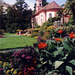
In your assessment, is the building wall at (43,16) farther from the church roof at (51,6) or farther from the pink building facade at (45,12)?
the church roof at (51,6)

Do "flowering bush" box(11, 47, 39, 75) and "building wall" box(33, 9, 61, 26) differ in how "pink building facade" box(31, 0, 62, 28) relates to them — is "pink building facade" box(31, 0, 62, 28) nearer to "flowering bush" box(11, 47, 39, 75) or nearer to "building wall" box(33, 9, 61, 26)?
"building wall" box(33, 9, 61, 26)

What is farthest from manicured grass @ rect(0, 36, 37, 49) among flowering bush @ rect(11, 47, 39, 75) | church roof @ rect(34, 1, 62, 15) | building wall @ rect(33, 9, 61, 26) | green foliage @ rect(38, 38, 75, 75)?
green foliage @ rect(38, 38, 75, 75)

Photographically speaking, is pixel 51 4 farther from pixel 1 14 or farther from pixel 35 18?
pixel 1 14

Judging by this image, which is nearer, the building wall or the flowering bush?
the flowering bush

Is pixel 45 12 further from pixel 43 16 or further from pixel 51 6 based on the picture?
pixel 51 6

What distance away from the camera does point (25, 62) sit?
2416 mm

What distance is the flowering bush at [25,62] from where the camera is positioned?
2293 millimetres

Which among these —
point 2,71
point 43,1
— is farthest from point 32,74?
point 43,1

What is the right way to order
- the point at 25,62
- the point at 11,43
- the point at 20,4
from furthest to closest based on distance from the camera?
the point at 11,43 → the point at 20,4 → the point at 25,62

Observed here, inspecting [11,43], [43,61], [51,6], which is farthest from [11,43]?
[43,61]

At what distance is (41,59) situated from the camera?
7.86ft

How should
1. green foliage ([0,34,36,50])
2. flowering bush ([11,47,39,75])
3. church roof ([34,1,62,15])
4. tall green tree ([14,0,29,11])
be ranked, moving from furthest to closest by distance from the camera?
green foliage ([0,34,36,50]), church roof ([34,1,62,15]), tall green tree ([14,0,29,11]), flowering bush ([11,47,39,75])

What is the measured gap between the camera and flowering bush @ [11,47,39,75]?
229 centimetres

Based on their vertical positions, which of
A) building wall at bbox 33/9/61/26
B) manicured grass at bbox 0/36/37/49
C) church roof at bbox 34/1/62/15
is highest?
church roof at bbox 34/1/62/15
